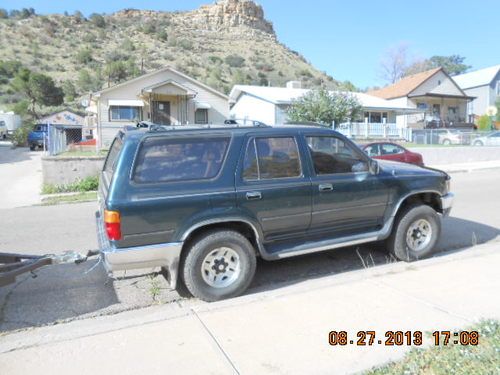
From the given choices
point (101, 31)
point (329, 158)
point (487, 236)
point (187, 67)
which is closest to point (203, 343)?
point (329, 158)

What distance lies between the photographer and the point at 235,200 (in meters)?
4.25

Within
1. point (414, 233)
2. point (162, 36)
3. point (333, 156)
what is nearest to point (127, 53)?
point (162, 36)

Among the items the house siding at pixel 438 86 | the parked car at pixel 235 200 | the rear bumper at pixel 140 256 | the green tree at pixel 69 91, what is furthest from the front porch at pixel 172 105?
the green tree at pixel 69 91

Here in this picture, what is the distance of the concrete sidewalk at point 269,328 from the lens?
10.3 ft

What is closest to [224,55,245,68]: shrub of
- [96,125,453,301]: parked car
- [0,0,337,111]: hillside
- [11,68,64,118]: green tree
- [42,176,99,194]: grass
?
[0,0,337,111]: hillside

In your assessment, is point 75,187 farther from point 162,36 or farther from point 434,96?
point 162,36

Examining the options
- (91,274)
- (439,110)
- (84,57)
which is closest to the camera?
(91,274)

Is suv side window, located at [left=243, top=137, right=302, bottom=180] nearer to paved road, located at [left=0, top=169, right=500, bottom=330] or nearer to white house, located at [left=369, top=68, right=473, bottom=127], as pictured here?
paved road, located at [left=0, top=169, right=500, bottom=330]

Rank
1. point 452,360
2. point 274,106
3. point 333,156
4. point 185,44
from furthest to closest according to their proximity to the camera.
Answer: point 185,44
point 274,106
point 333,156
point 452,360

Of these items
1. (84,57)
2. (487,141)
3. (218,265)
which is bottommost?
(218,265)

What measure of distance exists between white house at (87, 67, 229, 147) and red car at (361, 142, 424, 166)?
15.1 m

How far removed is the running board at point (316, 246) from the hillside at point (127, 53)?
45069mm

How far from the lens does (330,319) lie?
3750 millimetres

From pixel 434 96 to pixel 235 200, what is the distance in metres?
42.4
